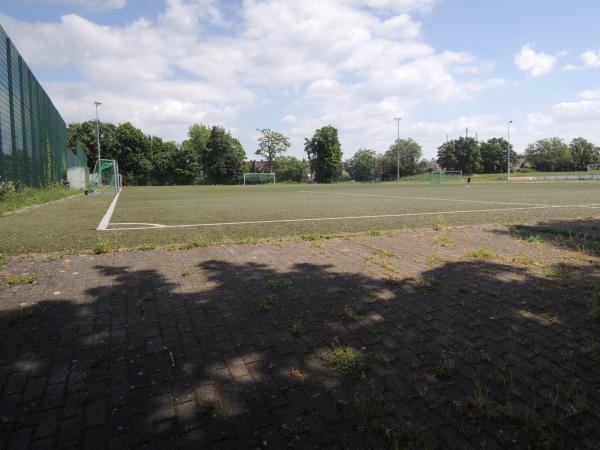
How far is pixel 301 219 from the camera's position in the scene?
10.1 m

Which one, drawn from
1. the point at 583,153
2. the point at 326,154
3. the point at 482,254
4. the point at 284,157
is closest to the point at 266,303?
the point at 482,254

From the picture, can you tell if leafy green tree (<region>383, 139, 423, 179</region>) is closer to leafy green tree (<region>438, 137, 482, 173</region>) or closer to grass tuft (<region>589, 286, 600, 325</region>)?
leafy green tree (<region>438, 137, 482, 173</region>)

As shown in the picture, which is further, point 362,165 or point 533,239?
point 362,165

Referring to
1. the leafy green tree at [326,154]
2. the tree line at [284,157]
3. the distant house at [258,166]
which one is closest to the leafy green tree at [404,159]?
the tree line at [284,157]

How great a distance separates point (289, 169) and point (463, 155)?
48270 mm

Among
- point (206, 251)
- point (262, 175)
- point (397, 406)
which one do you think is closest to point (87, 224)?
point (206, 251)

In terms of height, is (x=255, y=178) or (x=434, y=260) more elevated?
(x=255, y=178)

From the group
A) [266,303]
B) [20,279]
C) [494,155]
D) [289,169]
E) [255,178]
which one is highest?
[494,155]

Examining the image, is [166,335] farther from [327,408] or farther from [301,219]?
[301,219]

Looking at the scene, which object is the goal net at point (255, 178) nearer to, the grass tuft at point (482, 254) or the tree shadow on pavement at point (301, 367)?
the grass tuft at point (482, 254)

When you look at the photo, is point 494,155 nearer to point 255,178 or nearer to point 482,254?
point 255,178

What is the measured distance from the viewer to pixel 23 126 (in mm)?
17047

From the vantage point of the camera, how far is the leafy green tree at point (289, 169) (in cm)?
9336

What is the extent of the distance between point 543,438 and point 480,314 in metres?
1.55
